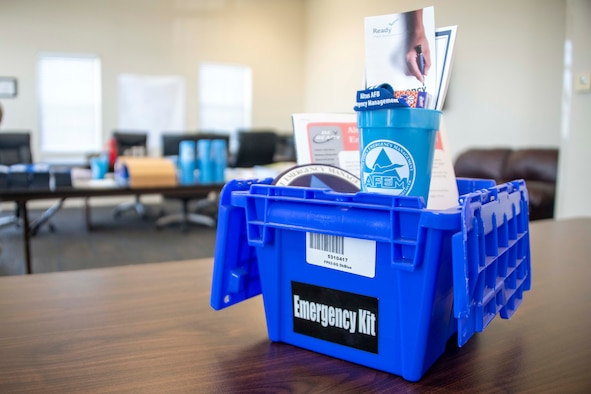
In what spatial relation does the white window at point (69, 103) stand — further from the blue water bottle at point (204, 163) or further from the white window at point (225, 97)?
the blue water bottle at point (204, 163)

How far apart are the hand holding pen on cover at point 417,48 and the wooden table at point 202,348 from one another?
0.29 meters

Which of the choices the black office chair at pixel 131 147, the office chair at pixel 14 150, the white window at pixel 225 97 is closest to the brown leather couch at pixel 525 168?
Answer: the black office chair at pixel 131 147

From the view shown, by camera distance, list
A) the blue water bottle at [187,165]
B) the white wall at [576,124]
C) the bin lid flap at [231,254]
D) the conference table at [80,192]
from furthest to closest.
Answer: the white wall at [576,124] < the blue water bottle at [187,165] < the conference table at [80,192] < the bin lid flap at [231,254]

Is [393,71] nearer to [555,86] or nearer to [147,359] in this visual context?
[147,359]

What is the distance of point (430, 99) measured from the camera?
49 centimetres

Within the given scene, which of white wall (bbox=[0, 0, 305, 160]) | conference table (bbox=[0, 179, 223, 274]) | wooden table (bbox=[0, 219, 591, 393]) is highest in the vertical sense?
white wall (bbox=[0, 0, 305, 160])

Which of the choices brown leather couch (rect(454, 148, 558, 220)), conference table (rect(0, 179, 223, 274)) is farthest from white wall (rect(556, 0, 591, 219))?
conference table (rect(0, 179, 223, 274))

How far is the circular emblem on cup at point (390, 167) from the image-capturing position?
17.4 inches

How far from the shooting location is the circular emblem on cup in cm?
44

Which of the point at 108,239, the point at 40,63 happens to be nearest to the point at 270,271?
the point at 108,239

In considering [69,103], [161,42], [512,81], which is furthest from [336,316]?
[161,42]

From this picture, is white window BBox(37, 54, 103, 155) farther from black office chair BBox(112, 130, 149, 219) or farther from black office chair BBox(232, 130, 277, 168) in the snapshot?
black office chair BBox(232, 130, 277, 168)

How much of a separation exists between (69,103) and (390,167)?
282 inches

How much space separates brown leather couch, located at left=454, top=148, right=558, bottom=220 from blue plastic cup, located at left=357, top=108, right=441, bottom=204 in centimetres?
367
